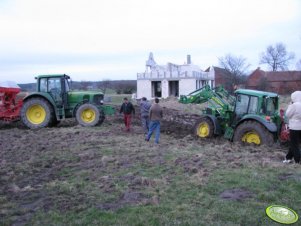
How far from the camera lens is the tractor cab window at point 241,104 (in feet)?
39.0

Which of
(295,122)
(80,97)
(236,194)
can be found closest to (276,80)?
(80,97)

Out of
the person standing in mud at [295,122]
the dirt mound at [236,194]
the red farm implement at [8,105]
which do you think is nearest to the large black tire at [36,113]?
the red farm implement at [8,105]

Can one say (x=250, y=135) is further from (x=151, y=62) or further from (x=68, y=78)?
(x=151, y=62)

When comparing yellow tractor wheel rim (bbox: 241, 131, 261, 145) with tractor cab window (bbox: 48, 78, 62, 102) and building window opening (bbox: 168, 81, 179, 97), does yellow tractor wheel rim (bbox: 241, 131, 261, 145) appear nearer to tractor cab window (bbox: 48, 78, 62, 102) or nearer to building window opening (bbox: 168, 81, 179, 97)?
tractor cab window (bbox: 48, 78, 62, 102)

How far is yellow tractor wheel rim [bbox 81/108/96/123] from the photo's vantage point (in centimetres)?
1525

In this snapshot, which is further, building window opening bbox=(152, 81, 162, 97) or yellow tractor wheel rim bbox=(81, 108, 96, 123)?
Result: building window opening bbox=(152, 81, 162, 97)

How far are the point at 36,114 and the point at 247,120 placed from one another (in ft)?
27.9

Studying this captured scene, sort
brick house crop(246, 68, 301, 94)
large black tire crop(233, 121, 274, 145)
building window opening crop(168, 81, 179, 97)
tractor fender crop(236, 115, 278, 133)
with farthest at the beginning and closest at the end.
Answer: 1. brick house crop(246, 68, 301, 94)
2. building window opening crop(168, 81, 179, 97)
3. large black tire crop(233, 121, 274, 145)
4. tractor fender crop(236, 115, 278, 133)

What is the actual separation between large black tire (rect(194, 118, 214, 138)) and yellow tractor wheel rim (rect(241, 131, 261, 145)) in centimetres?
153

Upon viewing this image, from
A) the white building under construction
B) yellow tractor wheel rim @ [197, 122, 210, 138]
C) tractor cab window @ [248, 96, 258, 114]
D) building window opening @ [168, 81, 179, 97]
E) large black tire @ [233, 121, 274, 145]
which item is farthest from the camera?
building window opening @ [168, 81, 179, 97]

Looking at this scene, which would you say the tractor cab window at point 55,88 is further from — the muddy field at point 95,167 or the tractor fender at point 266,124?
the tractor fender at point 266,124

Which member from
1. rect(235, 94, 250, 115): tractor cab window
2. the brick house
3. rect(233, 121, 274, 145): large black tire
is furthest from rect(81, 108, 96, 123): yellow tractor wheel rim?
the brick house

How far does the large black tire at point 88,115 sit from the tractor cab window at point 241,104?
5582 millimetres

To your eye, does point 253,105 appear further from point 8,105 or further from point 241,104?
point 8,105
